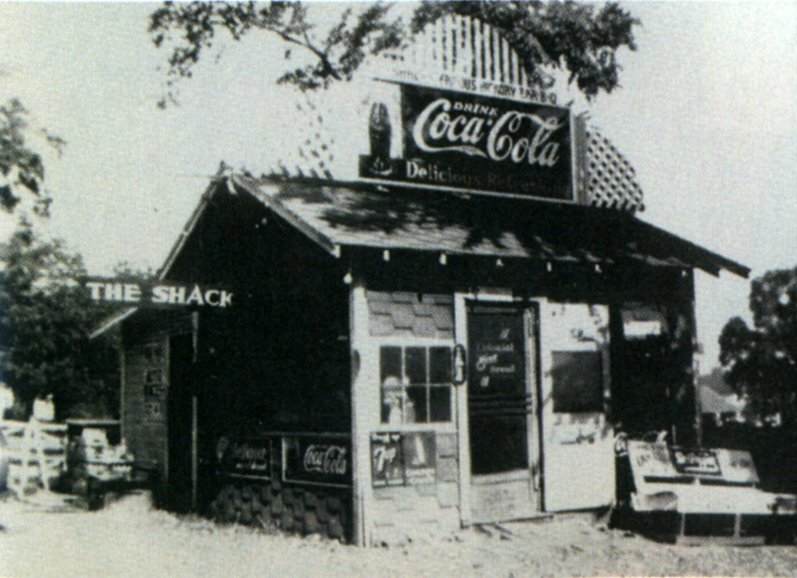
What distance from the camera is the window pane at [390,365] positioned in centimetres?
974

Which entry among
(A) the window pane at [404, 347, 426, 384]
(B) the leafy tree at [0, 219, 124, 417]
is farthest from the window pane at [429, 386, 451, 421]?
(B) the leafy tree at [0, 219, 124, 417]

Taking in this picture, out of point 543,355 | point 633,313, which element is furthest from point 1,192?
point 633,313

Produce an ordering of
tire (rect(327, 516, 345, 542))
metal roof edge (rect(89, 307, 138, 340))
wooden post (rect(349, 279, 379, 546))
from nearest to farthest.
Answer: wooden post (rect(349, 279, 379, 546)) → tire (rect(327, 516, 345, 542)) → metal roof edge (rect(89, 307, 138, 340))

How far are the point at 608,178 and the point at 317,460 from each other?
19.1 ft

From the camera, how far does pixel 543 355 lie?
10.8 metres

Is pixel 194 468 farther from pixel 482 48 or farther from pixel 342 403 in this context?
pixel 482 48

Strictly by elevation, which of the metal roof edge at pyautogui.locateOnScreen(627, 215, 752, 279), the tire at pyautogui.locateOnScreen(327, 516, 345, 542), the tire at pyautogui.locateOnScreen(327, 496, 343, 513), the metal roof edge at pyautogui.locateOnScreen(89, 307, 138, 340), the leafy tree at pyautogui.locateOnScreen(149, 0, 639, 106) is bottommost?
the tire at pyautogui.locateOnScreen(327, 516, 345, 542)

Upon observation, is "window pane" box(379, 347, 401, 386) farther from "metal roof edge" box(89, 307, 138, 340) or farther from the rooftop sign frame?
"metal roof edge" box(89, 307, 138, 340)

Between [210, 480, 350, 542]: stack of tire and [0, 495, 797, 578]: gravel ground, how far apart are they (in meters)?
0.19

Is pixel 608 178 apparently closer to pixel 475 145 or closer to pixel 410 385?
pixel 475 145

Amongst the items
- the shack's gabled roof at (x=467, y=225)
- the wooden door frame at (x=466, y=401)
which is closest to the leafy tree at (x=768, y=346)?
the shack's gabled roof at (x=467, y=225)

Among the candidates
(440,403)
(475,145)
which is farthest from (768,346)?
(440,403)

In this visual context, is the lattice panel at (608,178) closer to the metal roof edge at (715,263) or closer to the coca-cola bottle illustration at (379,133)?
the metal roof edge at (715,263)

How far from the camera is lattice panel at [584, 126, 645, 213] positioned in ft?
42.8
